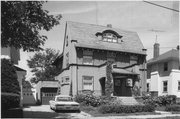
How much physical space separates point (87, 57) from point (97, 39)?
3004 mm

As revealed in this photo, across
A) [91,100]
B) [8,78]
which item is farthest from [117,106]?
[8,78]

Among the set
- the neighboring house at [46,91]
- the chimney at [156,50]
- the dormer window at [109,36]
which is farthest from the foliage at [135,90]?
the chimney at [156,50]

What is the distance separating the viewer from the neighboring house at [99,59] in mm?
25906

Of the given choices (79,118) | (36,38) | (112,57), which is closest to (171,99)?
(112,57)

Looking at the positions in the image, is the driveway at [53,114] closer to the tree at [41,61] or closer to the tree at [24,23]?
the tree at [24,23]

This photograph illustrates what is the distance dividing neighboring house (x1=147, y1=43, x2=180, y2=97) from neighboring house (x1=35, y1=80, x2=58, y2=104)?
13309 millimetres

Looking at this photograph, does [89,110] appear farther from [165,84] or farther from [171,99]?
[165,84]

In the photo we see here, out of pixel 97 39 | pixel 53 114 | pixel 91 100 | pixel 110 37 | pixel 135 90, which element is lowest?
pixel 53 114

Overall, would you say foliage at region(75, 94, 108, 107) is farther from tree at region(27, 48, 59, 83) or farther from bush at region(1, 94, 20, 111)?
tree at region(27, 48, 59, 83)

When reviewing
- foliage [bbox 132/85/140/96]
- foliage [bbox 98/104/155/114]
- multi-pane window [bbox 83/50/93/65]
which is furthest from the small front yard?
multi-pane window [bbox 83/50/93/65]

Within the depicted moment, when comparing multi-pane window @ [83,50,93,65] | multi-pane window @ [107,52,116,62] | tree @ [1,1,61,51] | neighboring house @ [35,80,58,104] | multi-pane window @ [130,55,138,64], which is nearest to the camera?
tree @ [1,1,61,51]

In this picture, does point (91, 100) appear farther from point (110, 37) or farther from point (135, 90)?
point (110, 37)

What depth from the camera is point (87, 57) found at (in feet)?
88.5

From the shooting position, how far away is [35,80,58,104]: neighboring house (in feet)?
94.9
